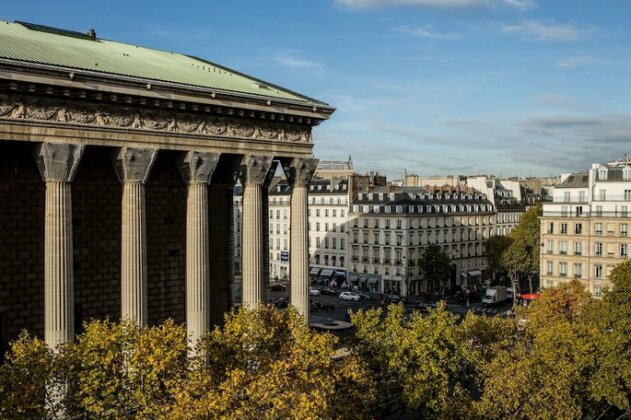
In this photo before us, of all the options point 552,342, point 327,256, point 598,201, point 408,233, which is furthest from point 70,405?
point 327,256

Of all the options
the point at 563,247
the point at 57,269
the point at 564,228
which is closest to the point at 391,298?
the point at 563,247

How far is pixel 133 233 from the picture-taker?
100 feet

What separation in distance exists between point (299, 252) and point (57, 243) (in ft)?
43.1

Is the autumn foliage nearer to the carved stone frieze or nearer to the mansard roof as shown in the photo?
the carved stone frieze

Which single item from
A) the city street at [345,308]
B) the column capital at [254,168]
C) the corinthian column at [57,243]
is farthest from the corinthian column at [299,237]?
the city street at [345,308]

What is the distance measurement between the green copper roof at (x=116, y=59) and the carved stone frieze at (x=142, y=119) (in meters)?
1.48

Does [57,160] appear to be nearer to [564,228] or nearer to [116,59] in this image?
[116,59]

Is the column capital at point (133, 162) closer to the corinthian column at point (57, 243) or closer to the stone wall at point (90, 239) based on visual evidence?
the stone wall at point (90, 239)

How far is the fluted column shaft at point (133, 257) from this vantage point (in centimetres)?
3028

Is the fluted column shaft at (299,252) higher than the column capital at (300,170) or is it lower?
lower

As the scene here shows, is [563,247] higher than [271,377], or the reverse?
[271,377]

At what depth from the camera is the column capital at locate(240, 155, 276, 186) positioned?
3472 centimetres

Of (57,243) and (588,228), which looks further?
(588,228)

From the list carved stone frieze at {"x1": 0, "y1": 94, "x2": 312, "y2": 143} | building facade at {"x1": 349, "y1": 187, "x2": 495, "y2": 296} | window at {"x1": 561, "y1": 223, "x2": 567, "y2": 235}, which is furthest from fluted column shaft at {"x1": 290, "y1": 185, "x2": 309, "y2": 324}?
building facade at {"x1": 349, "y1": 187, "x2": 495, "y2": 296}
